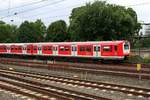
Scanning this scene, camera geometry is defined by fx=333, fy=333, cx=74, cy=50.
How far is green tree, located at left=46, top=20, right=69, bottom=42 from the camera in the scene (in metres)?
70.7

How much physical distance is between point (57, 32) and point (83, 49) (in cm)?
3306

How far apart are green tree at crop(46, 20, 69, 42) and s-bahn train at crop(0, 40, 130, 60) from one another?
701 inches

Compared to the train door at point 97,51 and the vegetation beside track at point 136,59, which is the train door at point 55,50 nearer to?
the train door at point 97,51

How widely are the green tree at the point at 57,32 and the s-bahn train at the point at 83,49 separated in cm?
1780

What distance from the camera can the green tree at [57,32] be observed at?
70.7 metres

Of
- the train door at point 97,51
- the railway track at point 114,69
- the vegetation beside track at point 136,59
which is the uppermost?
the train door at point 97,51

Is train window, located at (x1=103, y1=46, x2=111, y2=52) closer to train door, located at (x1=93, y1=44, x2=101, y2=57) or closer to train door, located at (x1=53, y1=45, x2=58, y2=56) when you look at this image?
train door, located at (x1=93, y1=44, x2=101, y2=57)

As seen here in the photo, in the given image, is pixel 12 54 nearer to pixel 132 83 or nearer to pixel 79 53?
pixel 79 53

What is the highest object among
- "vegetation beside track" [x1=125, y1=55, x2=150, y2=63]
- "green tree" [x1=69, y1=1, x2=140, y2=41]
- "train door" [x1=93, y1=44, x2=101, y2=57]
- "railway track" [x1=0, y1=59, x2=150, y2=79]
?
"green tree" [x1=69, y1=1, x2=140, y2=41]

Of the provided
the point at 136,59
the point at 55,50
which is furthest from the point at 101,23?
the point at 136,59

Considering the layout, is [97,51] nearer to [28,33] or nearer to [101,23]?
[101,23]

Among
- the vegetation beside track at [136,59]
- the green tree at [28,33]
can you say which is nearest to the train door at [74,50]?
the vegetation beside track at [136,59]

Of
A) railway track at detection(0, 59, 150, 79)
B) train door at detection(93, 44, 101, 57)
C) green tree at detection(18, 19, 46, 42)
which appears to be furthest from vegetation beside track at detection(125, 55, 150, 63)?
green tree at detection(18, 19, 46, 42)

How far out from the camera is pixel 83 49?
39250 millimetres
